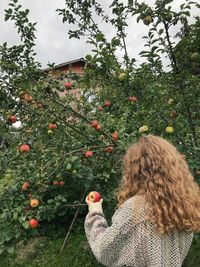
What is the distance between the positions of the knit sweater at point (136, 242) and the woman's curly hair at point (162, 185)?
0.14 feet

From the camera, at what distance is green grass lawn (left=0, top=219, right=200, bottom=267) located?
14.1 ft

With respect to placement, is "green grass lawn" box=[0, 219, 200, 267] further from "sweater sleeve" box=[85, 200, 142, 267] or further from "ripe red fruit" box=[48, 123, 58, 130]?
"sweater sleeve" box=[85, 200, 142, 267]

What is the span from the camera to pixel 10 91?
357 centimetres

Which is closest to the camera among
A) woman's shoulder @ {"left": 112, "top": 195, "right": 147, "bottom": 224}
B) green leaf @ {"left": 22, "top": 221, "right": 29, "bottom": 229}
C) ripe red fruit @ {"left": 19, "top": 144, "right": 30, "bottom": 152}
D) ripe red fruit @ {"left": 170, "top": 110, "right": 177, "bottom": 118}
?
woman's shoulder @ {"left": 112, "top": 195, "right": 147, "bottom": 224}

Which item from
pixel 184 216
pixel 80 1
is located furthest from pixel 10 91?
pixel 80 1

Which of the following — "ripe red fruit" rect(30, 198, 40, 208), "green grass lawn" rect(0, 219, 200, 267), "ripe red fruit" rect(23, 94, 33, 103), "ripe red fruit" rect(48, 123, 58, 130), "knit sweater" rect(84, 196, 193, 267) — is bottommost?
"green grass lawn" rect(0, 219, 200, 267)

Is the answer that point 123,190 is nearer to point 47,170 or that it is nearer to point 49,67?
point 47,170

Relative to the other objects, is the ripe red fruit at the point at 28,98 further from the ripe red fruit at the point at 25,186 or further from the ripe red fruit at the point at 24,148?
the ripe red fruit at the point at 25,186


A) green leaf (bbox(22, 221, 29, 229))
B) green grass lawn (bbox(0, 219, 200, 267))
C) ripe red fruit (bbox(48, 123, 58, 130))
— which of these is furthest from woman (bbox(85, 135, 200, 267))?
green grass lawn (bbox(0, 219, 200, 267))

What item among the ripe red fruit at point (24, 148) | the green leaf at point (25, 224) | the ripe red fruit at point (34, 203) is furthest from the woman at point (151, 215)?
the ripe red fruit at point (24, 148)

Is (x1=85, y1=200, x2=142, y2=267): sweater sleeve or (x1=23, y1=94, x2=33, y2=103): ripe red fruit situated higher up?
(x1=23, y1=94, x2=33, y2=103): ripe red fruit

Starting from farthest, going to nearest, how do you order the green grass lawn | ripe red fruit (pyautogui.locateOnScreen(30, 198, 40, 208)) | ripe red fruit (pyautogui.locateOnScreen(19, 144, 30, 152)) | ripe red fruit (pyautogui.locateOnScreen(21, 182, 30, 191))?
the green grass lawn → ripe red fruit (pyautogui.locateOnScreen(19, 144, 30, 152)) → ripe red fruit (pyautogui.locateOnScreen(21, 182, 30, 191)) → ripe red fruit (pyautogui.locateOnScreen(30, 198, 40, 208))

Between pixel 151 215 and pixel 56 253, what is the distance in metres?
3.05

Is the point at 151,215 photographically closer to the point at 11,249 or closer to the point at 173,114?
the point at 11,249
